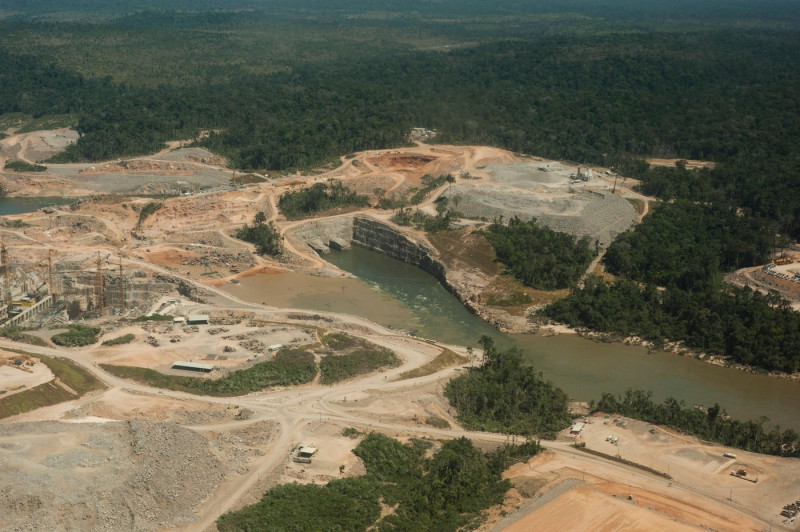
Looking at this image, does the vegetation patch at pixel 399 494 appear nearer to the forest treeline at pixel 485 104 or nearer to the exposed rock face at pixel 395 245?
the exposed rock face at pixel 395 245

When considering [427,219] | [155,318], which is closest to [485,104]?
[427,219]

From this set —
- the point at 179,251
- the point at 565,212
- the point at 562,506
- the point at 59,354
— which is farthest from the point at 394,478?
the point at 565,212

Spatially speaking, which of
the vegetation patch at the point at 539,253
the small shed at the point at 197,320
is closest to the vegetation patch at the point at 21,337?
the small shed at the point at 197,320

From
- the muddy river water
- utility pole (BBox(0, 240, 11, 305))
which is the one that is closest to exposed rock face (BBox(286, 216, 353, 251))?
the muddy river water

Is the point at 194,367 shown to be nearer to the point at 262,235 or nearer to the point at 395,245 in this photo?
the point at 262,235

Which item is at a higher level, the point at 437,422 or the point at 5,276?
the point at 5,276
